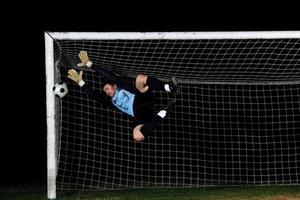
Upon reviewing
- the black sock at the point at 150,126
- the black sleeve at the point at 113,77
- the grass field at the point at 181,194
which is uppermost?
the black sleeve at the point at 113,77

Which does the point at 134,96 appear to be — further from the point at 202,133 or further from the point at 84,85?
the point at 202,133

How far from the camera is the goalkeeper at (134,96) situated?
6.50 m

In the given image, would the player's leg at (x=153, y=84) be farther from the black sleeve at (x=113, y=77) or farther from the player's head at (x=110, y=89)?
the player's head at (x=110, y=89)

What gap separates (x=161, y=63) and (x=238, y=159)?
2.65m

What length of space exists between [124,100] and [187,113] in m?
1.57

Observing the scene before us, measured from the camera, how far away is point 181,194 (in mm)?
7383

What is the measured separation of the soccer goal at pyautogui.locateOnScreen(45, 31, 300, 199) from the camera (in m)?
6.88

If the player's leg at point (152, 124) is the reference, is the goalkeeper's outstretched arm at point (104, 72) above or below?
above

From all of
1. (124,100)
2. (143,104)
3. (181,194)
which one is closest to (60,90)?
(124,100)

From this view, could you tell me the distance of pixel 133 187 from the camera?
787 cm
